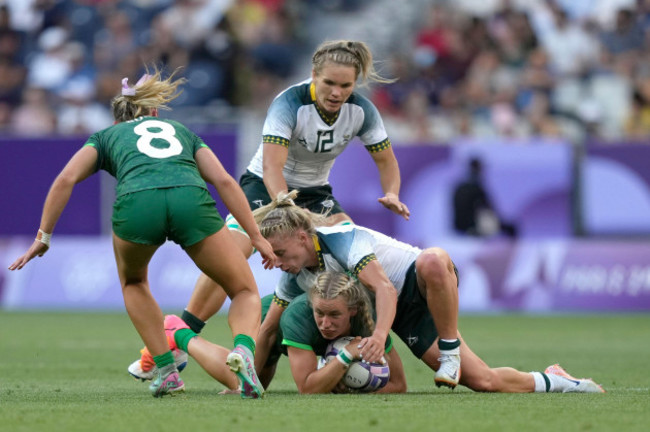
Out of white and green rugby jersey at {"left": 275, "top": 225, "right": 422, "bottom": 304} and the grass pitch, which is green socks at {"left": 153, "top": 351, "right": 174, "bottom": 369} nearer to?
the grass pitch

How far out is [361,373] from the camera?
6.68 meters

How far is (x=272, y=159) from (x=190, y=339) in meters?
1.42

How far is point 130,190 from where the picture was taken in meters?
6.09

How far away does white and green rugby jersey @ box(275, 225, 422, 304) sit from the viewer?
6.53 m

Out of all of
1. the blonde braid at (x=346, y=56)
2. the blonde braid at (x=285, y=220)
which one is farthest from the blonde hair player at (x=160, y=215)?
the blonde braid at (x=346, y=56)

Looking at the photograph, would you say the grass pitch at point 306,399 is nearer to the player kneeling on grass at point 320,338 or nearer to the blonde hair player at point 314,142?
the player kneeling on grass at point 320,338

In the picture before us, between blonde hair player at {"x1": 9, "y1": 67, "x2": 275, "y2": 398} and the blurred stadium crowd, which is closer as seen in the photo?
blonde hair player at {"x1": 9, "y1": 67, "x2": 275, "y2": 398}

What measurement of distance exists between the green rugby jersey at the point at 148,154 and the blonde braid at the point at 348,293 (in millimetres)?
892

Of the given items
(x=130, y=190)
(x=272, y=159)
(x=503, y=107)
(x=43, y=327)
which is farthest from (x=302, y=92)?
(x=503, y=107)

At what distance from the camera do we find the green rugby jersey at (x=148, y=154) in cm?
614

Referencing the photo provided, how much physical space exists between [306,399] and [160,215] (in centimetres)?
130

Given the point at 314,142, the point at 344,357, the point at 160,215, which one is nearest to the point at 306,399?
the point at 344,357

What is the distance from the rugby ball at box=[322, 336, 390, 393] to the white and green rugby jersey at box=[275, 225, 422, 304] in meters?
0.39

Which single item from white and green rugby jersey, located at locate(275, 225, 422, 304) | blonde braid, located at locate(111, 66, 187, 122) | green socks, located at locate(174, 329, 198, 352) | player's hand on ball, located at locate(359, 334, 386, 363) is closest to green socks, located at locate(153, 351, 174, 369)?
green socks, located at locate(174, 329, 198, 352)
